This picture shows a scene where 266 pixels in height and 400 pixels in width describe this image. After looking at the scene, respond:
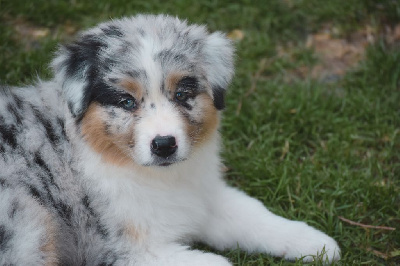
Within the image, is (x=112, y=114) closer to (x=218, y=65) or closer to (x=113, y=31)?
(x=113, y=31)

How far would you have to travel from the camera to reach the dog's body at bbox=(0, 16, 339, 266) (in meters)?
3.88

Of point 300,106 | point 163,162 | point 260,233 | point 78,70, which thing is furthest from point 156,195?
point 300,106

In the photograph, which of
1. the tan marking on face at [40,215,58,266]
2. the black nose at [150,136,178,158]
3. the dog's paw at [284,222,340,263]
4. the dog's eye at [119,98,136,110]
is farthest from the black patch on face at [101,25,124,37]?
the dog's paw at [284,222,340,263]

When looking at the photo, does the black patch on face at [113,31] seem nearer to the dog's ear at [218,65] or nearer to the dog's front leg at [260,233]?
the dog's ear at [218,65]

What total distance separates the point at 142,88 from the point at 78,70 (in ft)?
1.75

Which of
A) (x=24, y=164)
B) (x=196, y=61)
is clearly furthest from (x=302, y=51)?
(x=24, y=164)

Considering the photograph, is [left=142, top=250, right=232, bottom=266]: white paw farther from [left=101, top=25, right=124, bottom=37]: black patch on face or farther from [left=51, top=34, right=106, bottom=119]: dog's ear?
[left=101, top=25, right=124, bottom=37]: black patch on face

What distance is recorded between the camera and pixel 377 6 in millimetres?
7520

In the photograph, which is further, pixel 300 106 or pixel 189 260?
pixel 300 106

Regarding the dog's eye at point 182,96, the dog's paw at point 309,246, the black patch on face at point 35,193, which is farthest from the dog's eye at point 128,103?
the dog's paw at point 309,246

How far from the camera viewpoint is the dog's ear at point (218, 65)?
4.30 m

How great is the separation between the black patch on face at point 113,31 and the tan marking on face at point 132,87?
43 centimetres

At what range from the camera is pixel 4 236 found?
3.55 metres

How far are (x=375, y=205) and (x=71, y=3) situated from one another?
4442 mm
